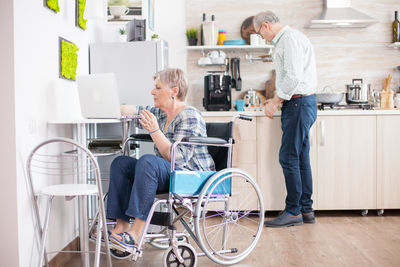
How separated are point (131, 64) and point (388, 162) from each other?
2115 mm

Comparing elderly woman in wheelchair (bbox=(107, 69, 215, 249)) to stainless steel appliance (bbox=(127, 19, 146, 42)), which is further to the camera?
stainless steel appliance (bbox=(127, 19, 146, 42))

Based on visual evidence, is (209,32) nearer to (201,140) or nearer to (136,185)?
(201,140)

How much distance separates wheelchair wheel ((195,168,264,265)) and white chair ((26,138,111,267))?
1.55 feet

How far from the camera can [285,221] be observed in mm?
3545

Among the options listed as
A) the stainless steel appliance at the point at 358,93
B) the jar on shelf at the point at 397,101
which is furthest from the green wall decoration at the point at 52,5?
the jar on shelf at the point at 397,101

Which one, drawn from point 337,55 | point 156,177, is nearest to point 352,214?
point 337,55

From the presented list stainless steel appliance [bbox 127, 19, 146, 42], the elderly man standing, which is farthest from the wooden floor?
stainless steel appliance [bbox 127, 19, 146, 42]

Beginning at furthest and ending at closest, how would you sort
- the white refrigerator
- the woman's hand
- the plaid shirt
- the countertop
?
the countertop → the white refrigerator → the plaid shirt → the woman's hand

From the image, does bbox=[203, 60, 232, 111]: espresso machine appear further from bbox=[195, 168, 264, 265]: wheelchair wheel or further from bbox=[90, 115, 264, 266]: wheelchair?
bbox=[90, 115, 264, 266]: wheelchair

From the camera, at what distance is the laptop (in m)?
2.59

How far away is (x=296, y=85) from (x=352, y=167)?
2.99ft

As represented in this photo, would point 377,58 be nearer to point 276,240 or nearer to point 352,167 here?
point 352,167

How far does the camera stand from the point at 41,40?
2.48 meters

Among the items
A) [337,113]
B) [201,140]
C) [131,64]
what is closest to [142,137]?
[201,140]
